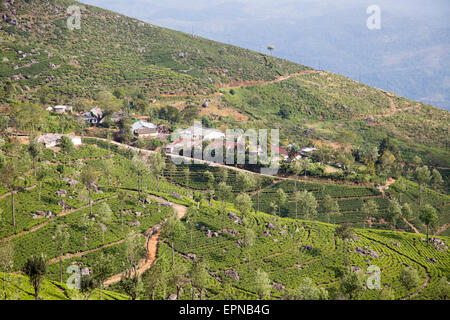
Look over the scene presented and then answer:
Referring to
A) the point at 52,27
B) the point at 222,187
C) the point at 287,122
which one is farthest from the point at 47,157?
the point at 52,27

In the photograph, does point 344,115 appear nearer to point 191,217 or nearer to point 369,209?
point 369,209

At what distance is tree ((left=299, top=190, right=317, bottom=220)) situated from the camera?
82.8 meters

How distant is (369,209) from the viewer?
89.6 metres

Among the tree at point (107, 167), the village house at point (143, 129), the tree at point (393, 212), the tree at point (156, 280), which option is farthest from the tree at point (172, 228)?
the village house at point (143, 129)

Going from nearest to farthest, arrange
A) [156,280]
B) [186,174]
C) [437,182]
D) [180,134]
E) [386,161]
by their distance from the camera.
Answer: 1. [156,280]
2. [186,174]
3. [386,161]
4. [437,182]
5. [180,134]

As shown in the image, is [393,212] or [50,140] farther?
[393,212]

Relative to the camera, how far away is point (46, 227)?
192 ft

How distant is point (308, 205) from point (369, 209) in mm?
18128

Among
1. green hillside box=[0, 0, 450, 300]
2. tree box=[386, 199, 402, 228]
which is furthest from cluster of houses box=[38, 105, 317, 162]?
tree box=[386, 199, 402, 228]

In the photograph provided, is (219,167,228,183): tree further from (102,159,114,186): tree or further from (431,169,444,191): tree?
(431,169,444,191): tree

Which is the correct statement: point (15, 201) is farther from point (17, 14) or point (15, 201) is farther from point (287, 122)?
point (17, 14)

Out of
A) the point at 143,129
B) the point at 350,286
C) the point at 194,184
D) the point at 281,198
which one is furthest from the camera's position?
the point at 143,129

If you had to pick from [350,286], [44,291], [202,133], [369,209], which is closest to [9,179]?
[44,291]
